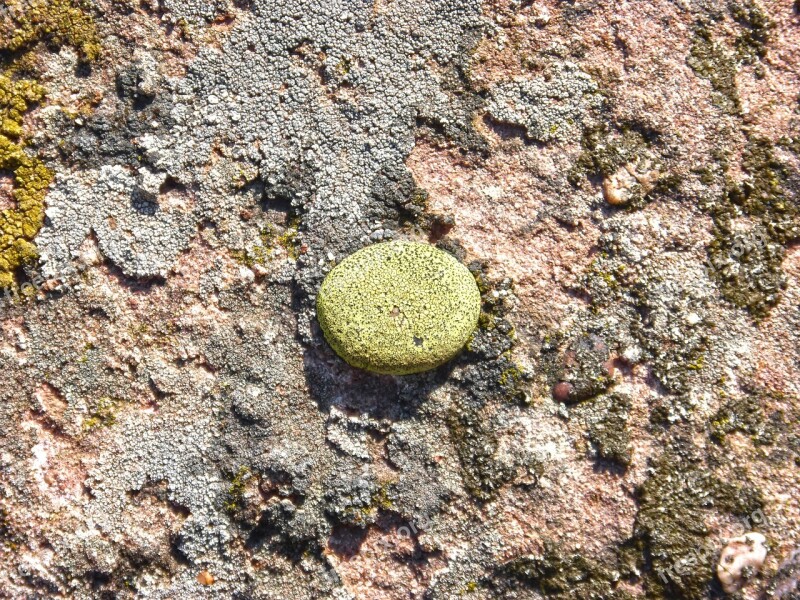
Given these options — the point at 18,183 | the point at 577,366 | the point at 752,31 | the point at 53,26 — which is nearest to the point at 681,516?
the point at 577,366

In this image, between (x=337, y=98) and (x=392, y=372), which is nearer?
(x=392, y=372)

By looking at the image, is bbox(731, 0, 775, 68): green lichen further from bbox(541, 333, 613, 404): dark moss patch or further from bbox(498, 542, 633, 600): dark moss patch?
bbox(498, 542, 633, 600): dark moss patch

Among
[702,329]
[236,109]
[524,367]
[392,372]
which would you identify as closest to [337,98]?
[236,109]

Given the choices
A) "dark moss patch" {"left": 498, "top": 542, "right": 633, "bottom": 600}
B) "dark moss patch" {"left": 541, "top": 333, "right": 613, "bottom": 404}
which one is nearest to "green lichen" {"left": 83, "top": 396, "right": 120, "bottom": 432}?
"dark moss patch" {"left": 498, "top": 542, "right": 633, "bottom": 600}

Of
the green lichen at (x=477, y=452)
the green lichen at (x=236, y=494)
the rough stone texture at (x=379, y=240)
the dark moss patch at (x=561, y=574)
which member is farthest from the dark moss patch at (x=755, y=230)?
the green lichen at (x=236, y=494)

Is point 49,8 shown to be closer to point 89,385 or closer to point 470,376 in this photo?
point 89,385

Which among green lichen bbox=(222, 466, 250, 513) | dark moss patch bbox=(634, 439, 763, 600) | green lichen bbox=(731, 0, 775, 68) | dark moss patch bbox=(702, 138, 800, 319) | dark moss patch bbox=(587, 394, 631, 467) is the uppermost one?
green lichen bbox=(731, 0, 775, 68)
